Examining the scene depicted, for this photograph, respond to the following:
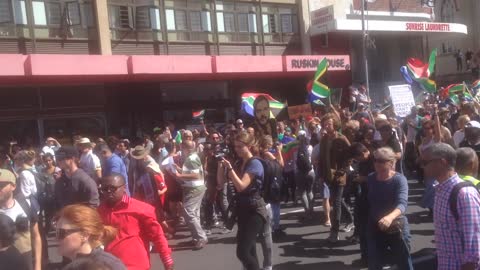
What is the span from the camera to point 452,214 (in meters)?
3.47

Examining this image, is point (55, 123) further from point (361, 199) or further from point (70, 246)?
point (70, 246)

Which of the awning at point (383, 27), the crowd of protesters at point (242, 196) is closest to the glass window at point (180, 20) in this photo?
the awning at point (383, 27)

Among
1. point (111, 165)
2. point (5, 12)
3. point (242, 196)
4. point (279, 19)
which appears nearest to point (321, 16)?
point (279, 19)

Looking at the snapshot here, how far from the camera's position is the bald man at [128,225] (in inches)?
149

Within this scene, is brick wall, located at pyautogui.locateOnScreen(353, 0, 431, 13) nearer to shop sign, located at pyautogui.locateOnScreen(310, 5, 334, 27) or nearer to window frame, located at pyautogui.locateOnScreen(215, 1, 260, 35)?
shop sign, located at pyautogui.locateOnScreen(310, 5, 334, 27)

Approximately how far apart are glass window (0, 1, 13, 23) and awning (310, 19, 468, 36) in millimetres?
12394

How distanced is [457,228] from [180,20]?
58.3 ft

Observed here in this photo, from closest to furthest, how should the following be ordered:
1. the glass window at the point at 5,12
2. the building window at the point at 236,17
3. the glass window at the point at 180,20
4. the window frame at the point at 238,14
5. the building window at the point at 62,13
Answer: the glass window at the point at 5,12 → the building window at the point at 62,13 → the glass window at the point at 180,20 → the building window at the point at 236,17 → the window frame at the point at 238,14

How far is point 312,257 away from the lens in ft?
22.5

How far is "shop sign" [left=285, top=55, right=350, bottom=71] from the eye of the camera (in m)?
21.2

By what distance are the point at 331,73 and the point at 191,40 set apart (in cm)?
678

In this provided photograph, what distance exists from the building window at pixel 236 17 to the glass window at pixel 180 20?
150 centimetres

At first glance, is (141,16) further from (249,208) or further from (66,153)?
(249,208)

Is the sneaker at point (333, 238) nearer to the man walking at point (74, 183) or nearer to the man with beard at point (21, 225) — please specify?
the man walking at point (74, 183)
